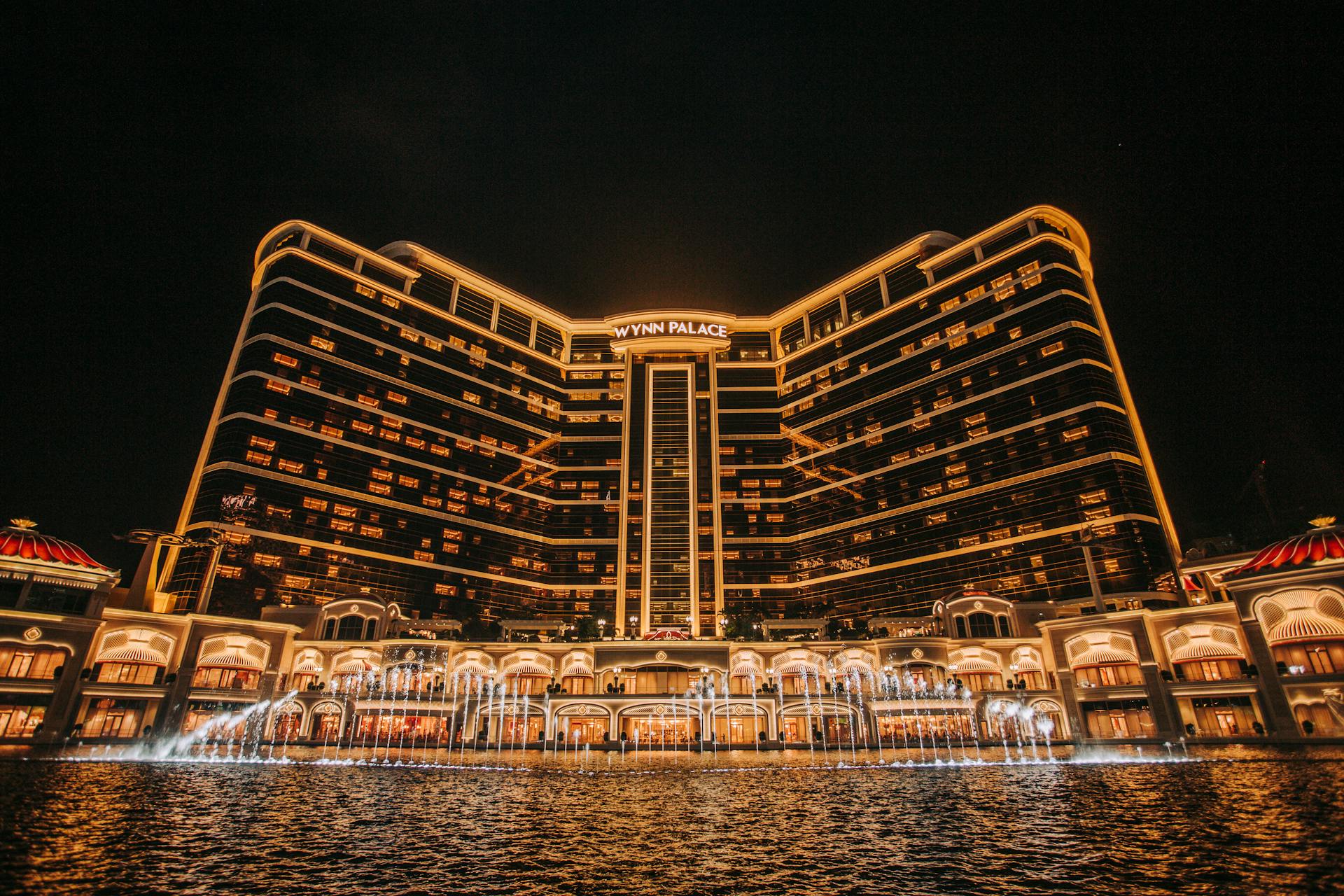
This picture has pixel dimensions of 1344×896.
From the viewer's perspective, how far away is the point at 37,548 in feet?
196

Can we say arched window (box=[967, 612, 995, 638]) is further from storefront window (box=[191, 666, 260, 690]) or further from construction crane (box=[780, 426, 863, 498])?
storefront window (box=[191, 666, 260, 690])

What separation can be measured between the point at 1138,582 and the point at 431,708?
3665 inches

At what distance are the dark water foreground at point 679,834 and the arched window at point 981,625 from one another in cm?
5206

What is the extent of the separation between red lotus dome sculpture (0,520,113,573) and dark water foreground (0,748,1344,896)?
41.3 m

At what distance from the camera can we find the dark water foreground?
460 inches

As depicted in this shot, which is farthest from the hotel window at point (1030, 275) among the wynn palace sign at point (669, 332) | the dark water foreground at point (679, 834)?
the dark water foreground at point (679, 834)

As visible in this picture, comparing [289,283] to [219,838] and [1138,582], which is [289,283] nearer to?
[219,838]

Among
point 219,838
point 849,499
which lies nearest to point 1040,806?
point 219,838

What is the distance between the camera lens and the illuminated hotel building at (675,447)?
10206 cm

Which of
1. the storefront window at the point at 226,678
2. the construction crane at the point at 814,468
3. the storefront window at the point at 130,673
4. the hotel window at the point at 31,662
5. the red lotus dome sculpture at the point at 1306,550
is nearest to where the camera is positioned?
the red lotus dome sculpture at the point at 1306,550

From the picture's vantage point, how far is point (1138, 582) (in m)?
88.6

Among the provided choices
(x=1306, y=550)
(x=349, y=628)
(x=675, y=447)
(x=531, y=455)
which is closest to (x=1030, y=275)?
(x=675, y=447)

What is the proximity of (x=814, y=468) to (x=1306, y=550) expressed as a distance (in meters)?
89.0

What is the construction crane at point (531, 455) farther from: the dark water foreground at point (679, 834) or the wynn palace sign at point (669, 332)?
the dark water foreground at point (679, 834)
